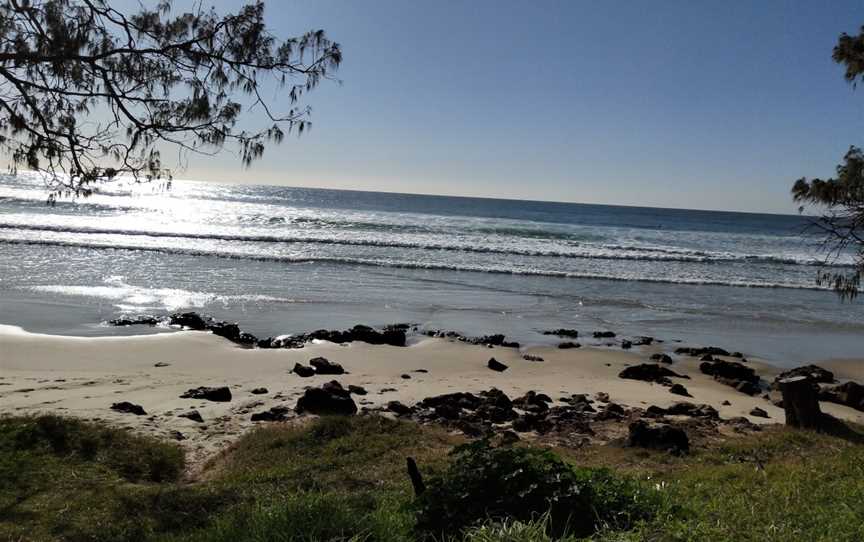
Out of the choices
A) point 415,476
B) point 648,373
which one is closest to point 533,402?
point 648,373

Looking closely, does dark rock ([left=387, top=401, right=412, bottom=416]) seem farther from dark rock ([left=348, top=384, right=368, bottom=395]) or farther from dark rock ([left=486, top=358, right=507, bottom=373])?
dark rock ([left=486, top=358, right=507, bottom=373])

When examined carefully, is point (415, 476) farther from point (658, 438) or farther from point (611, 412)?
point (611, 412)

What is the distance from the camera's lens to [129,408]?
28.9ft

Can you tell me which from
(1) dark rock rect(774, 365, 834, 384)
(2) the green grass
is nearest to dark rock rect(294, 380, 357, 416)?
(2) the green grass

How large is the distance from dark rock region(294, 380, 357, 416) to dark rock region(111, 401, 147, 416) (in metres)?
2.02

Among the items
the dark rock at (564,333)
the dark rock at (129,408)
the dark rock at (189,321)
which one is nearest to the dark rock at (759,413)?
the dark rock at (564,333)

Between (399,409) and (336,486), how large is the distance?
3.47m

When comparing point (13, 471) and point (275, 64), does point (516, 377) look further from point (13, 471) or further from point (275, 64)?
point (13, 471)

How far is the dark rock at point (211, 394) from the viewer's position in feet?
31.6

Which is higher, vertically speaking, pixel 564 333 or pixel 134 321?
pixel 564 333

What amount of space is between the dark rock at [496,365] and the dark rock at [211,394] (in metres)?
5.04

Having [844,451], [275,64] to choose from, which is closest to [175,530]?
[275,64]

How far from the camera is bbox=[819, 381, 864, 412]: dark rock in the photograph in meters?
11.2

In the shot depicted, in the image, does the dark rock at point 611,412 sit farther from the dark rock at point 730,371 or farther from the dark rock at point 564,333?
the dark rock at point 564,333
